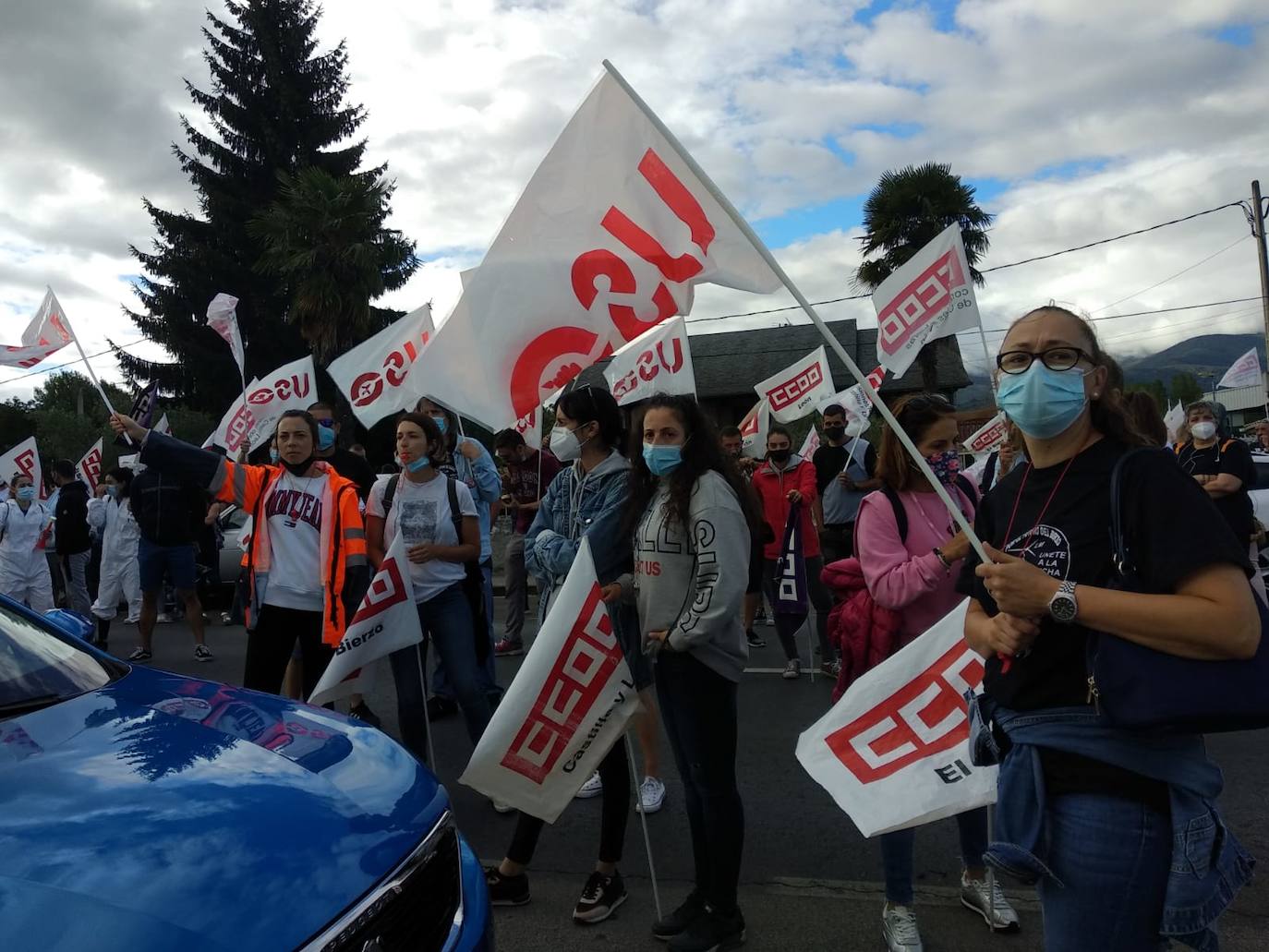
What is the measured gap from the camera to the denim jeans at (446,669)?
4.39 meters

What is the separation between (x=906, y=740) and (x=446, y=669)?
8.16 feet

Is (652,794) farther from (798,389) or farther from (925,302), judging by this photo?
(798,389)

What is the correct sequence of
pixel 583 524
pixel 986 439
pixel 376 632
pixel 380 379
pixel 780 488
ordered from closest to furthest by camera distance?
pixel 583 524 → pixel 376 632 → pixel 780 488 → pixel 380 379 → pixel 986 439

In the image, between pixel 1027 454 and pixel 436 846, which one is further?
pixel 436 846

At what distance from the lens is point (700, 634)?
300 cm

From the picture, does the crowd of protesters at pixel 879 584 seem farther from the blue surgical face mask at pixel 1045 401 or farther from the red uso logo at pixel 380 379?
the red uso logo at pixel 380 379

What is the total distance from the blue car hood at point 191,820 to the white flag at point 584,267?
162cm

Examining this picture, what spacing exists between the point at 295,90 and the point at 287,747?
3588cm

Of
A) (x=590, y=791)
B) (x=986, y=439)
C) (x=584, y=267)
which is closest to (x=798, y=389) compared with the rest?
(x=986, y=439)

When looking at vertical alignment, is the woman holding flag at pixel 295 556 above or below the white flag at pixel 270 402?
below

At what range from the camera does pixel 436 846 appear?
7.32 feet

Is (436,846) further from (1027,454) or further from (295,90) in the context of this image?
(295,90)

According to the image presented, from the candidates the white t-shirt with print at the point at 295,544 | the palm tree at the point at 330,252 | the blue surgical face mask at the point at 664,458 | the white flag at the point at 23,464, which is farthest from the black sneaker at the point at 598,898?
the palm tree at the point at 330,252

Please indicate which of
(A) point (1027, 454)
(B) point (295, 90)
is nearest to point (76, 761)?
(A) point (1027, 454)
